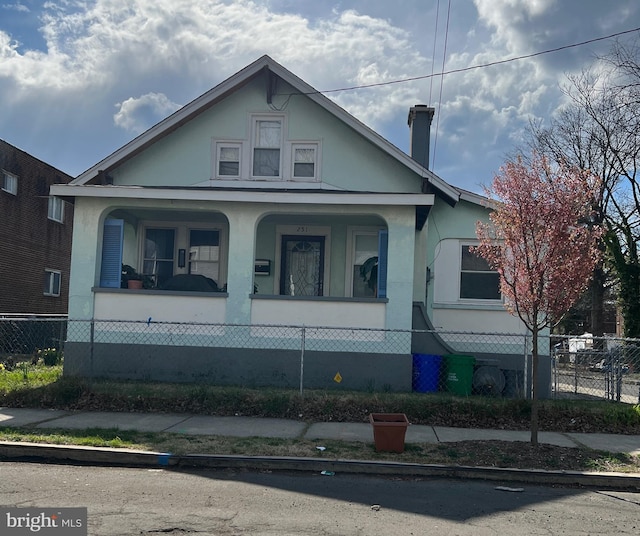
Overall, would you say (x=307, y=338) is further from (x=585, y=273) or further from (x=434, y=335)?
(x=585, y=273)

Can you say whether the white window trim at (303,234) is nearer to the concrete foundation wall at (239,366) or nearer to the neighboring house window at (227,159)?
the neighboring house window at (227,159)

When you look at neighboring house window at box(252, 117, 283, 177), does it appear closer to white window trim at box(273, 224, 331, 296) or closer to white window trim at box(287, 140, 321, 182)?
white window trim at box(287, 140, 321, 182)

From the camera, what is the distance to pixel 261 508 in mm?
5527

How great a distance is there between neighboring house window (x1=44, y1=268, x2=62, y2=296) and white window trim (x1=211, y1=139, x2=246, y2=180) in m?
14.4

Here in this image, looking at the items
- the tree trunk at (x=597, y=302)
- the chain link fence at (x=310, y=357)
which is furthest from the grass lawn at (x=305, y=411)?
the tree trunk at (x=597, y=302)

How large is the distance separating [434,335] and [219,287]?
524 cm

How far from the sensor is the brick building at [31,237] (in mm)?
21672

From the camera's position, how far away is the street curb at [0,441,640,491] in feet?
22.5

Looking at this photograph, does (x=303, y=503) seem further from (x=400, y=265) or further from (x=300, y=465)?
(x=400, y=265)

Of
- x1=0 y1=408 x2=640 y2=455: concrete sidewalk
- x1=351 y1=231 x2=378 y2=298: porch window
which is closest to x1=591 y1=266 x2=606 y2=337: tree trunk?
x1=351 y1=231 x2=378 y2=298: porch window

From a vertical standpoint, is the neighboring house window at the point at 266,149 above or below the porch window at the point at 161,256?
above

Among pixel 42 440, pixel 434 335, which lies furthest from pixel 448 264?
pixel 42 440

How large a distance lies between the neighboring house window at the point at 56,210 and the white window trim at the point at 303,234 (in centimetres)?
1421

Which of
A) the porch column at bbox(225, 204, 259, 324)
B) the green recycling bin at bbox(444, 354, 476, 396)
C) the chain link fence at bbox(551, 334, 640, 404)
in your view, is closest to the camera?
the chain link fence at bbox(551, 334, 640, 404)
